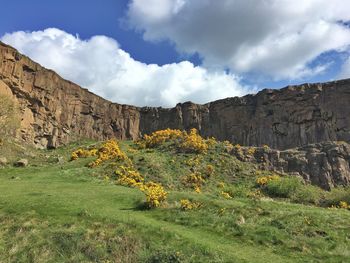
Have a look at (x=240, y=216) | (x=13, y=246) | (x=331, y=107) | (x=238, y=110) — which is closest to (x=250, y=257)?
(x=240, y=216)

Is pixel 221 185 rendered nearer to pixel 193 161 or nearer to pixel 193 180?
pixel 193 180

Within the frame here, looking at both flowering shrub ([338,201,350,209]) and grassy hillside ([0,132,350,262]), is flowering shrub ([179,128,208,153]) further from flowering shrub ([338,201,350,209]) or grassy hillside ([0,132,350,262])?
flowering shrub ([338,201,350,209])

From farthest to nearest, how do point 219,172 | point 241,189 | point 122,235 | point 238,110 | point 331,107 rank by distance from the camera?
1. point 238,110
2. point 331,107
3. point 219,172
4. point 241,189
5. point 122,235

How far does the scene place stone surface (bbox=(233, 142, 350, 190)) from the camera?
4775 cm

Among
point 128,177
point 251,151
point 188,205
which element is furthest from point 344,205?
point 128,177

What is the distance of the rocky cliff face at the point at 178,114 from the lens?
71.8 meters

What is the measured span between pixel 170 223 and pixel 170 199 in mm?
4698

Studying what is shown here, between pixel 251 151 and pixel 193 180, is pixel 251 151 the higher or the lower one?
the higher one

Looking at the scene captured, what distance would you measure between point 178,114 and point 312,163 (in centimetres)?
4854

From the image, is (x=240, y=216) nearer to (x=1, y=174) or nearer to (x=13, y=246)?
(x=13, y=246)

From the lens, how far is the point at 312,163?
48.9 metres

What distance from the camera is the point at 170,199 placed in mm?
27094

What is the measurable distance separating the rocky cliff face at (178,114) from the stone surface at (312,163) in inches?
966

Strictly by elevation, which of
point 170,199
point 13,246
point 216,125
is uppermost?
point 216,125
